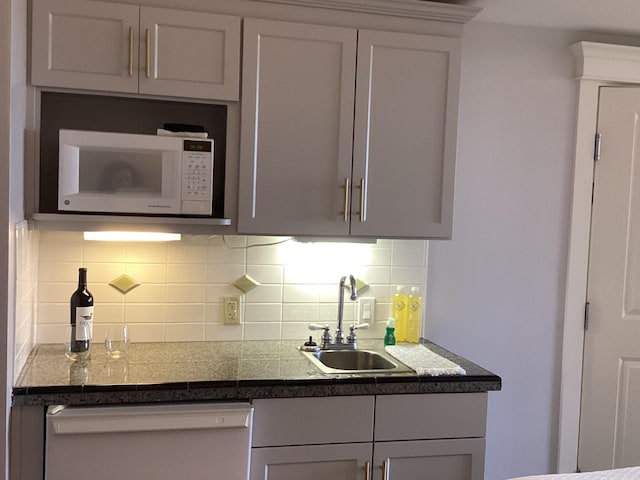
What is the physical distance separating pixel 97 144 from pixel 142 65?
302 millimetres

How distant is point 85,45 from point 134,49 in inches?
6.0

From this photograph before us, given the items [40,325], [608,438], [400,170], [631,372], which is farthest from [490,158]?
[40,325]

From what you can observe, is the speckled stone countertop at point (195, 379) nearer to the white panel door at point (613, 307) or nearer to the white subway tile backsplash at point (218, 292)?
the white subway tile backsplash at point (218, 292)

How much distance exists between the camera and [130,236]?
2.39m

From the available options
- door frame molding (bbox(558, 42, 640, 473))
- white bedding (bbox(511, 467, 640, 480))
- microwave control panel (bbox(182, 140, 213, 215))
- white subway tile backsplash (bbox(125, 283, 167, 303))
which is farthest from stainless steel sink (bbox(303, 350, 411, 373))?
white bedding (bbox(511, 467, 640, 480))

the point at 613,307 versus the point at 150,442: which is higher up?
the point at 613,307

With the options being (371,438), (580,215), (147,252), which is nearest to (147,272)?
(147,252)

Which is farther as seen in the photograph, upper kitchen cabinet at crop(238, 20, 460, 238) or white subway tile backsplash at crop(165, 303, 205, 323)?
white subway tile backsplash at crop(165, 303, 205, 323)

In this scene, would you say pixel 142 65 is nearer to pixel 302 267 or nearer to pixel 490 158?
pixel 302 267

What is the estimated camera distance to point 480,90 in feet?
9.05

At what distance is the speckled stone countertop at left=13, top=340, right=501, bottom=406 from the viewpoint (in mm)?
1938

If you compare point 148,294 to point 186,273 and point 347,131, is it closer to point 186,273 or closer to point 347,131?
point 186,273

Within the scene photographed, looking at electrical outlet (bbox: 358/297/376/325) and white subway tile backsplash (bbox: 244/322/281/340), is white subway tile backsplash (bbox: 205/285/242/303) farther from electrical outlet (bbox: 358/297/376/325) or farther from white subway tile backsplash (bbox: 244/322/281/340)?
electrical outlet (bbox: 358/297/376/325)

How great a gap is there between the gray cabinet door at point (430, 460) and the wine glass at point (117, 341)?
0.97 meters
